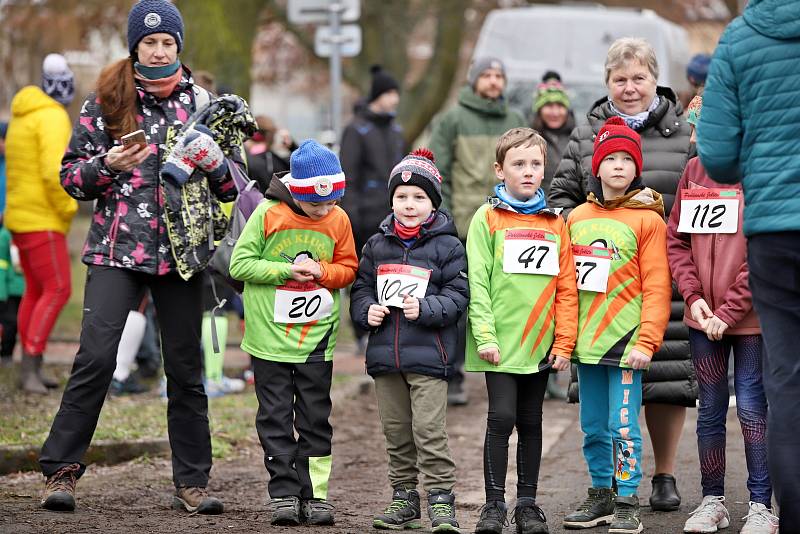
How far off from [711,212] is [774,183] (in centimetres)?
121

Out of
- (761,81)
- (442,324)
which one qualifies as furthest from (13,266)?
(761,81)

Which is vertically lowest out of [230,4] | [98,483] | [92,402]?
[98,483]

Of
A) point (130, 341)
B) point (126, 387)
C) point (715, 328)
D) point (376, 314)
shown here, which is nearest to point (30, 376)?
point (126, 387)

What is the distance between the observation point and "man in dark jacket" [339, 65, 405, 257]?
11891 millimetres

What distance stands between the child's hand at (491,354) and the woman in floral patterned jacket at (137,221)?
4.45 ft

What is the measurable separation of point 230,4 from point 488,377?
37.1 ft

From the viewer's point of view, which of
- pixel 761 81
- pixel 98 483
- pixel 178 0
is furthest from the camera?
pixel 178 0

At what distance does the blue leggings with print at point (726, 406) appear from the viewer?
19.7ft

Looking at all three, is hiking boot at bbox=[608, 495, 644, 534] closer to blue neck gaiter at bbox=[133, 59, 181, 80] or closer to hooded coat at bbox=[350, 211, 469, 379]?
hooded coat at bbox=[350, 211, 469, 379]

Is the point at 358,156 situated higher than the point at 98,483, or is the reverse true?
the point at 358,156

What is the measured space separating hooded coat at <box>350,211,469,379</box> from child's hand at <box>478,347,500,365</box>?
21cm

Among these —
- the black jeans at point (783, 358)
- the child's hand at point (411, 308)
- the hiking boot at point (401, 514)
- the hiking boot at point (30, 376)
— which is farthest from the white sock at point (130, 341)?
the black jeans at point (783, 358)

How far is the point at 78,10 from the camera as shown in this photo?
21.1 meters

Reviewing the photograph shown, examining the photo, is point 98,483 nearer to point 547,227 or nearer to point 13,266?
point 547,227
